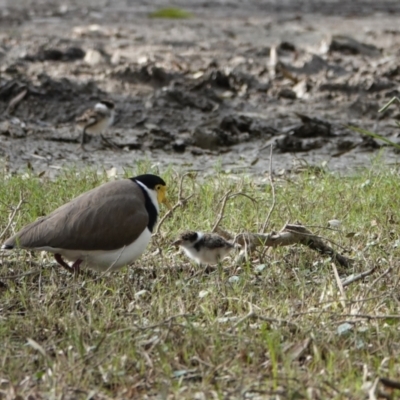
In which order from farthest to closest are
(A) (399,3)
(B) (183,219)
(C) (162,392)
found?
(A) (399,3)
(B) (183,219)
(C) (162,392)

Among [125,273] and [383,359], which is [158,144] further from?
[383,359]

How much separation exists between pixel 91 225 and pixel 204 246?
736 millimetres

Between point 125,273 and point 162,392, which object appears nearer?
point 162,392

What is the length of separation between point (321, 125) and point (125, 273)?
474 cm

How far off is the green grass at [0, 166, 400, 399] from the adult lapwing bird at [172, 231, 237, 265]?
0.38 ft

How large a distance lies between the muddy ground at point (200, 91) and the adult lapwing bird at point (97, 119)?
0.18 meters

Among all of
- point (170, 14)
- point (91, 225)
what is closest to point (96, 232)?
point (91, 225)

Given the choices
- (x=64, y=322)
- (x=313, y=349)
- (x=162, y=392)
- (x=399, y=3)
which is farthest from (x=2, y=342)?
(x=399, y=3)

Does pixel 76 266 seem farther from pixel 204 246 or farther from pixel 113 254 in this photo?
pixel 204 246

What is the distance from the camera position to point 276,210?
8.03m

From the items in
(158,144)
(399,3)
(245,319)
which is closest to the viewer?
(245,319)

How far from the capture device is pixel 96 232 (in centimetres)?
652

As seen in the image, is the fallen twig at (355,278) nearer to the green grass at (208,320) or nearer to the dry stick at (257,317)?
the green grass at (208,320)

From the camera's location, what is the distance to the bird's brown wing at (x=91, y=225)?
6422 millimetres
